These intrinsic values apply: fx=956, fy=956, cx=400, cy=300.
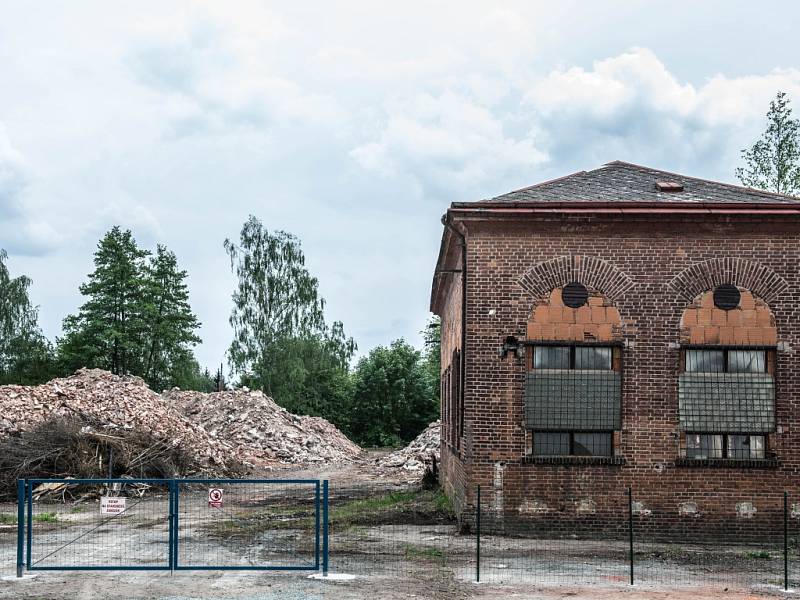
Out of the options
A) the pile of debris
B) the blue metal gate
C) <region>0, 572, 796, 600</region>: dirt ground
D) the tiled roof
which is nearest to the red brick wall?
the tiled roof

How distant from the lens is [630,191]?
17094mm

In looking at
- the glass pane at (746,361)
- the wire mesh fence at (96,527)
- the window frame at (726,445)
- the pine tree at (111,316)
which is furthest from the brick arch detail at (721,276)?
the pine tree at (111,316)

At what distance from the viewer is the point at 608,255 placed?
626 inches

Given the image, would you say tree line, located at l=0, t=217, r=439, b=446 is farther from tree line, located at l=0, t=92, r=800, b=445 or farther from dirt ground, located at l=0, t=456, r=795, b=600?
dirt ground, located at l=0, t=456, r=795, b=600

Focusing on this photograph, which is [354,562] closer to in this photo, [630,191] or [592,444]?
[592,444]

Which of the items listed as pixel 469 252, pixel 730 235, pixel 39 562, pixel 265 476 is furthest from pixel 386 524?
pixel 265 476

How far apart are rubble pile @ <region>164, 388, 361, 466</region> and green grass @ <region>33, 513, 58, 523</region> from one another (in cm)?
1637

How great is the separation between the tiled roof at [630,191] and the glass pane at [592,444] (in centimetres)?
392

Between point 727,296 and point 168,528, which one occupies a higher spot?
point 727,296

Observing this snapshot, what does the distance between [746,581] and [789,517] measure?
13.0 ft

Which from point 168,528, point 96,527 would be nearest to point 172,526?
point 168,528

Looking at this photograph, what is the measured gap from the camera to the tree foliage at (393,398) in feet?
169

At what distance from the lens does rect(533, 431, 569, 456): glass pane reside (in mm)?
15812

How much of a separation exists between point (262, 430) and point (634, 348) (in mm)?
27613
